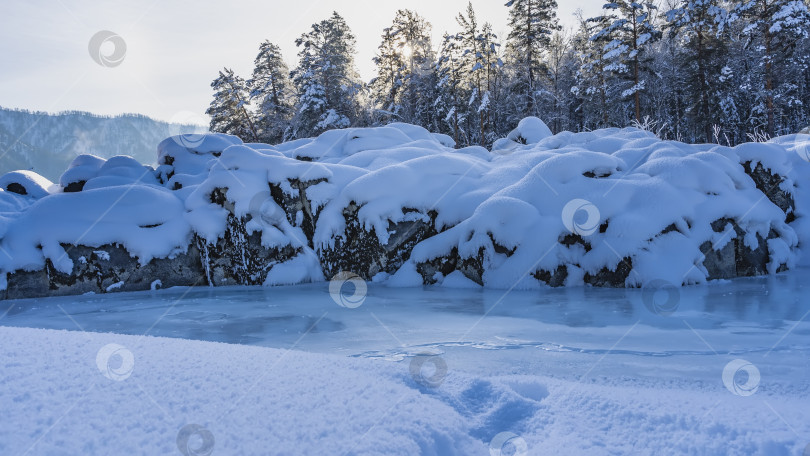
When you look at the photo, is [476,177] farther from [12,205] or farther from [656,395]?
[12,205]

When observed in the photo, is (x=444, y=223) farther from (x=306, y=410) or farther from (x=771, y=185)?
(x=306, y=410)

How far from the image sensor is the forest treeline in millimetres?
20172

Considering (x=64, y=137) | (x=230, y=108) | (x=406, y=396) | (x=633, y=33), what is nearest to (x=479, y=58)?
(x=633, y=33)

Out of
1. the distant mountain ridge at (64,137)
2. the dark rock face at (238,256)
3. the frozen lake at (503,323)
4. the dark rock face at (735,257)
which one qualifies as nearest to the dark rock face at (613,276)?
the frozen lake at (503,323)

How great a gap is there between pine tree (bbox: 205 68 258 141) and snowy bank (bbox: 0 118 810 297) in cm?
1803

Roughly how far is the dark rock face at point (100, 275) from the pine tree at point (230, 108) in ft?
60.1

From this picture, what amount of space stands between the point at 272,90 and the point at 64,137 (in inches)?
4262

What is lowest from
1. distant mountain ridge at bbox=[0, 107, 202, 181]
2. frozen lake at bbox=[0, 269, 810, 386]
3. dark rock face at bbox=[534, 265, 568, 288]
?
dark rock face at bbox=[534, 265, 568, 288]

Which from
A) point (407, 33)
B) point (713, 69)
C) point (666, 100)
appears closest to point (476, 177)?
point (713, 69)

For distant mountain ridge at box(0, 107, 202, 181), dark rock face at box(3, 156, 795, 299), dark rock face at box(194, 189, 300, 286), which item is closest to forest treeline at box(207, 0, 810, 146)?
dark rock face at box(3, 156, 795, 299)

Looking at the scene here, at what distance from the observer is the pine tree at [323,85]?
24.1 metres

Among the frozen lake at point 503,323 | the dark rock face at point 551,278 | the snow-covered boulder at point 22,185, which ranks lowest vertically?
the dark rock face at point 551,278

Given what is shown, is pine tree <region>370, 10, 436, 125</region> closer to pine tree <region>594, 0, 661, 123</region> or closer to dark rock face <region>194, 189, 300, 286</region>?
pine tree <region>594, 0, 661, 123</region>

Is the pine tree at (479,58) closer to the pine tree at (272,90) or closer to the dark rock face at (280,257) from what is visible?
the pine tree at (272,90)
